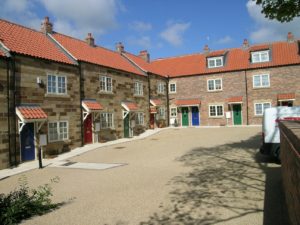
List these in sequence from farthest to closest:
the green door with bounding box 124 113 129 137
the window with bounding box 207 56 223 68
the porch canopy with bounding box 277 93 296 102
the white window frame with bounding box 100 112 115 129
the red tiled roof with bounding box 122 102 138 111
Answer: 1. the window with bounding box 207 56 223 68
2. the porch canopy with bounding box 277 93 296 102
3. the green door with bounding box 124 113 129 137
4. the red tiled roof with bounding box 122 102 138 111
5. the white window frame with bounding box 100 112 115 129

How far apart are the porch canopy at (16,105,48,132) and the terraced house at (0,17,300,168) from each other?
1.9 inches

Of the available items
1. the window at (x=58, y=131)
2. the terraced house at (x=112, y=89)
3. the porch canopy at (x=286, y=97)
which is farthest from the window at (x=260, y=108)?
the window at (x=58, y=131)

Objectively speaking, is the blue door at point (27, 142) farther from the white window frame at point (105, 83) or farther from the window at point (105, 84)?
the window at point (105, 84)

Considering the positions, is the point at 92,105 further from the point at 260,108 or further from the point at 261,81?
the point at 261,81

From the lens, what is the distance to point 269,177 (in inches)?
372

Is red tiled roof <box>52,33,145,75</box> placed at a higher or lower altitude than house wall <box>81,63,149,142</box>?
higher

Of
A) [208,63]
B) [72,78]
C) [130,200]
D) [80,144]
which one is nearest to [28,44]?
[72,78]

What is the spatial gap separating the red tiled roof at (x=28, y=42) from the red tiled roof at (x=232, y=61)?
17.5m

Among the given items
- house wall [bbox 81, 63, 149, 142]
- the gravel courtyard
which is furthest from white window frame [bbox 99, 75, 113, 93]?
the gravel courtyard

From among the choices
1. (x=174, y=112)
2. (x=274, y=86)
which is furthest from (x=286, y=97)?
(x=174, y=112)

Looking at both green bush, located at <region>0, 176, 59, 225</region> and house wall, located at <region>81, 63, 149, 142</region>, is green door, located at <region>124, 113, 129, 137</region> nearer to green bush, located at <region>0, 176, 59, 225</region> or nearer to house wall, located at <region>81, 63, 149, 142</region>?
house wall, located at <region>81, 63, 149, 142</region>

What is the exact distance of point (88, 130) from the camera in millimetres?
20922

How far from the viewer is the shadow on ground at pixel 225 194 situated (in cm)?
627

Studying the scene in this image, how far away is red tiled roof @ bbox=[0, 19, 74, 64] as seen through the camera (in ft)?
53.0
